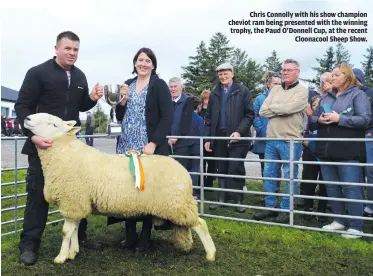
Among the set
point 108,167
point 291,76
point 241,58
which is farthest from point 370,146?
point 241,58

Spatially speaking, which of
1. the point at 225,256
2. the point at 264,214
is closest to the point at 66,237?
the point at 225,256

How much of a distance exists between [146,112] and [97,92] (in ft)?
1.86

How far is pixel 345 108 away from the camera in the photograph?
16.5 feet

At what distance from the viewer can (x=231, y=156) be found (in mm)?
6422

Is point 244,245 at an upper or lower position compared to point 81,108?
lower

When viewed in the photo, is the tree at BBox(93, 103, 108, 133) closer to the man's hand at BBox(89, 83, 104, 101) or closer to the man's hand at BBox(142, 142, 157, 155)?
the man's hand at BBox(89, 83, 104, 101)

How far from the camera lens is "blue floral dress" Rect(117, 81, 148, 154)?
434 cm

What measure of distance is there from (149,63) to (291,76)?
2345 millimetres

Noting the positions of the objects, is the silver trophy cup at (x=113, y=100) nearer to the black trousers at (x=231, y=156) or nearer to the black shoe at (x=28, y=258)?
the black shoe at (x=28, y=258)

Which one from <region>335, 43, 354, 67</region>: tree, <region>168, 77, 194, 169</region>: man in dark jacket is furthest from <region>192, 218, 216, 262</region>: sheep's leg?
<region>335, 43, 354, 67</region>: tree

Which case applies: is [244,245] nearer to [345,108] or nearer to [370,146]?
[345,108]

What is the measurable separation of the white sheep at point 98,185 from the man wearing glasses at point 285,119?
2.14 m

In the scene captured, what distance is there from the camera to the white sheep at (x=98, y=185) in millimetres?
3885

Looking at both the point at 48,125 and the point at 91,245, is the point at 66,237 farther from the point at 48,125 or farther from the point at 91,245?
the point at 48,125
